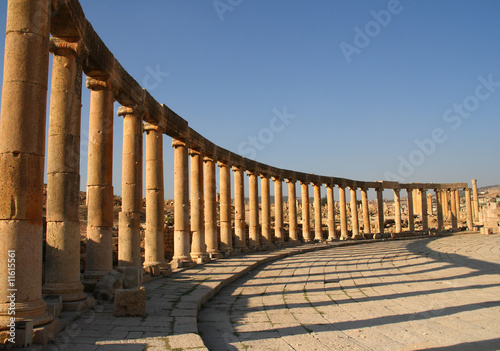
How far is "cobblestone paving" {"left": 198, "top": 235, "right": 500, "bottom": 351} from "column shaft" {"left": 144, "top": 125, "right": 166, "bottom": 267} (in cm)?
320

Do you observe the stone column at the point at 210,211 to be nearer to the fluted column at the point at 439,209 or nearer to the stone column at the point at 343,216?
the stone column at the point at 343,216

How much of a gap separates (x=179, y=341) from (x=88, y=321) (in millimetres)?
2405

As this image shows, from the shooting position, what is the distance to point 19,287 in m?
6.88

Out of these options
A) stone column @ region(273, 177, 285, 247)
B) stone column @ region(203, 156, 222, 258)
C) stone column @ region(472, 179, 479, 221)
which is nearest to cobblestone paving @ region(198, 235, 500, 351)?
stone column @ region(203, 156, 222, 258)

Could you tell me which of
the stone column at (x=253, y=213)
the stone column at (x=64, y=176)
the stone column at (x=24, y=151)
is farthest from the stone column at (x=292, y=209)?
the stone column at (x=24, y=151)

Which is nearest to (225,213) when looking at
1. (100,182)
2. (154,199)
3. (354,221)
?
(154,199)

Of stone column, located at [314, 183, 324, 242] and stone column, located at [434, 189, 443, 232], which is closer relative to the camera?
stone column, located at [314, 183, 324, 242]

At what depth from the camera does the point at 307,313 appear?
32.2ft

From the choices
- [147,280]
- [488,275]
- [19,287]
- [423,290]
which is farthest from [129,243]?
[488,275]

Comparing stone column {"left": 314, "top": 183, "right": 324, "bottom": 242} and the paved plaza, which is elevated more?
stone column {"left": 314, "top": 183, "right": 324, "bottom": 242}

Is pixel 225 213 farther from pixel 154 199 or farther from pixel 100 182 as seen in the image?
pixel 100 182

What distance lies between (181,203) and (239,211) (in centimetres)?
810

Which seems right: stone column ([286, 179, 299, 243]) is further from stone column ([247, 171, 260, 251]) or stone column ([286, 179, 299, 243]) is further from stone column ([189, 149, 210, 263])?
stone column ([189, 149, 210, 263])

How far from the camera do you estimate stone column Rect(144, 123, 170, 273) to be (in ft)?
50.5
